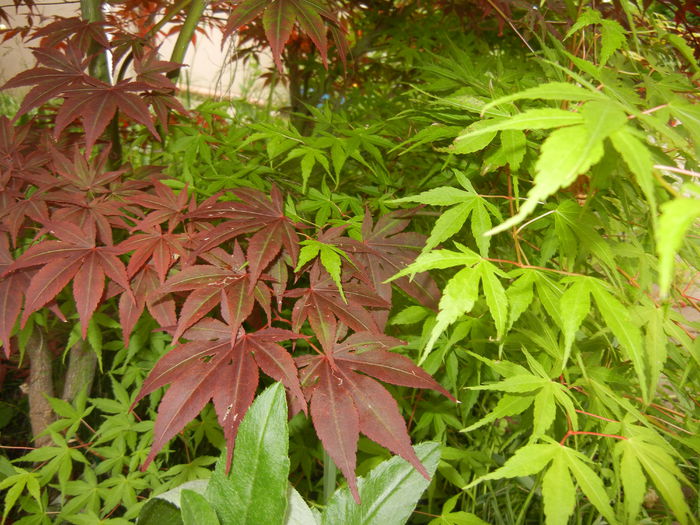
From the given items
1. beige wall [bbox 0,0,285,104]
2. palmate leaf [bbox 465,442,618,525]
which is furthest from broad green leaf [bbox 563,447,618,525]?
beige wall [bbox 0,0,285,104]

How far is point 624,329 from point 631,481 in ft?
0.65

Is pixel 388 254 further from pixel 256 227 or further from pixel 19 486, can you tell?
pixel 19 486

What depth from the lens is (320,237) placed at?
655 millimetres

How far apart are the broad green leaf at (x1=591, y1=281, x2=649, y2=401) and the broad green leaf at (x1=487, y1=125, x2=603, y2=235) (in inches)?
9.2

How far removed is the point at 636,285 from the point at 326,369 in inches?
19.3

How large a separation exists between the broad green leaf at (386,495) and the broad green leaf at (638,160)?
0.38 metres

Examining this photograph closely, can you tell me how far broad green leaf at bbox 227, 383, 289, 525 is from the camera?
47 centimetres

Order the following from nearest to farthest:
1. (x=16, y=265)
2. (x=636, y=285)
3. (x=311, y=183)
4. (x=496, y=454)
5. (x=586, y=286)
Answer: (x=586, y=286)
(x=16, y=265)
(x=636, y=285)
(x=311, y=183)
(x=496, y=454)

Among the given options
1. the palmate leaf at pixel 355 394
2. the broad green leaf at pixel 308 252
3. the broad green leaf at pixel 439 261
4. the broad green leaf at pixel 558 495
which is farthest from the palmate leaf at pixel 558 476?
the broad green leaf at pixel 308 252

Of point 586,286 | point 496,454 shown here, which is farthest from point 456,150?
point 496,454

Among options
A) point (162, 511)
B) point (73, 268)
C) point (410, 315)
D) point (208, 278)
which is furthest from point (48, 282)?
point (410, 315)

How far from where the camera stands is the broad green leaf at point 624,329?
0.45 m

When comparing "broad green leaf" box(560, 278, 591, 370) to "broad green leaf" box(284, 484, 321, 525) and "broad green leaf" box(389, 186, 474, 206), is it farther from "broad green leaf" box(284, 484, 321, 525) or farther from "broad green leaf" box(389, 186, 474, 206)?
"broad green leaf" box(284, 484, 321, 525)

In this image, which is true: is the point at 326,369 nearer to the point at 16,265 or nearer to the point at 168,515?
the point at 168,515
